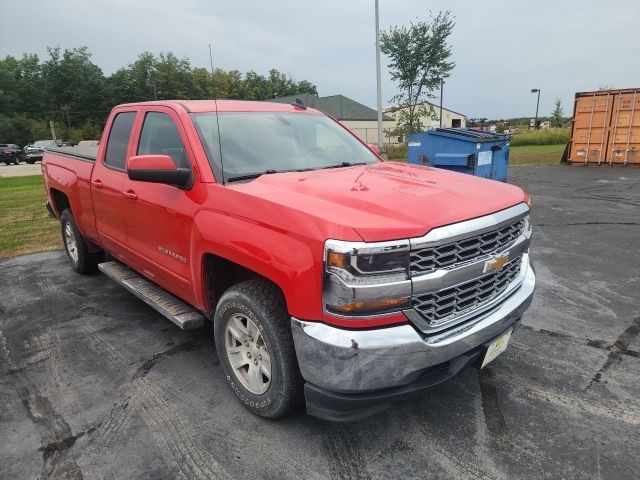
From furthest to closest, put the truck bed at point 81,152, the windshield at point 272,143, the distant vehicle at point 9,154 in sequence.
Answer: the distant vehicle at point 9,154, the truck bed at point 81,152, the windshield at point 272,143

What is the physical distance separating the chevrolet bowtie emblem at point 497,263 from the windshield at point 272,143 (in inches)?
58.0

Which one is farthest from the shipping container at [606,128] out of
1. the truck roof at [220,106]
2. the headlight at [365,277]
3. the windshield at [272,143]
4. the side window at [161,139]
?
the headlight at [365,277]

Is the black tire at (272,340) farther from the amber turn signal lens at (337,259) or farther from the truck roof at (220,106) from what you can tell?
the truck roof at (220,106)

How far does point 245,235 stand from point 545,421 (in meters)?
2.09

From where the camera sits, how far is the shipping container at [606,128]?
15812mm

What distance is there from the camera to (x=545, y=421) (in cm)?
262

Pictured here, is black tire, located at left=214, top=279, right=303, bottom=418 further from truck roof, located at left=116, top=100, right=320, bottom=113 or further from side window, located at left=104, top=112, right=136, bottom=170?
side window, located at left=104, top=112, right=136, bottom=170

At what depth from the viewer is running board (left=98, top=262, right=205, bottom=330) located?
3.10 metres

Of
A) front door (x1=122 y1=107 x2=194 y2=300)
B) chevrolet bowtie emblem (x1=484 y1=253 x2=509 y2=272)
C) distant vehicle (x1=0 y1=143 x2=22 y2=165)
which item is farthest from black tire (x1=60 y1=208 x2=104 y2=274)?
distant vehicle (x1=0 y1=143 x2=22 y2=165)

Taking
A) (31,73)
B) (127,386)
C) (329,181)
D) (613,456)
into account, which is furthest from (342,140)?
(31,73)

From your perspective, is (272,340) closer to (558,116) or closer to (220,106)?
(220,106)

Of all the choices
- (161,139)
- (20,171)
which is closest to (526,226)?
(161,139)

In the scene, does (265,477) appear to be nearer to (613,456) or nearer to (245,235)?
(245,235)

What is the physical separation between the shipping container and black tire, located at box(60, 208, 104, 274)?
17.7 m
